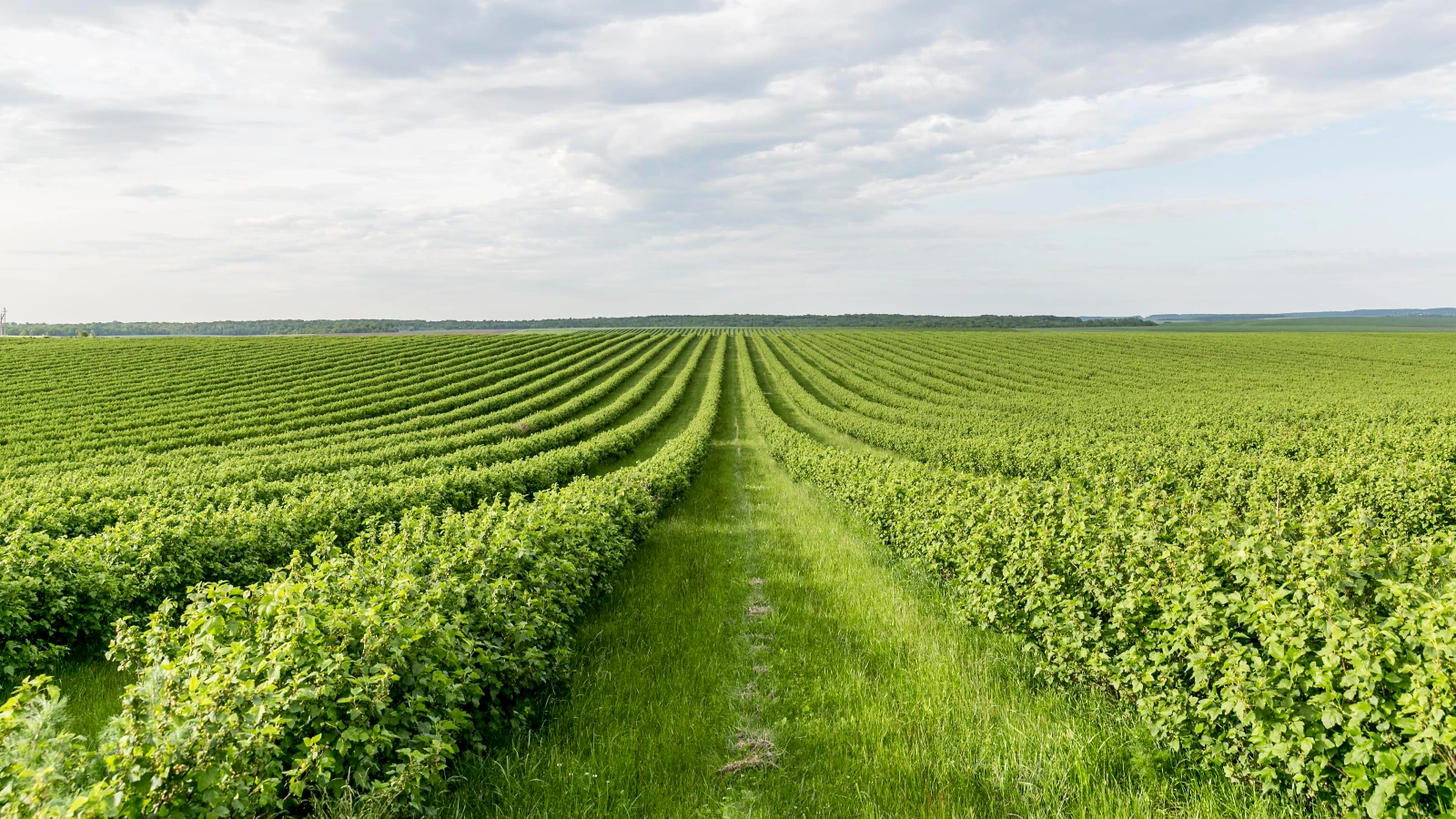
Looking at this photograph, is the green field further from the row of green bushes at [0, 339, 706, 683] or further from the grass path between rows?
the row of green bushes at [0, 339, 706, 683]

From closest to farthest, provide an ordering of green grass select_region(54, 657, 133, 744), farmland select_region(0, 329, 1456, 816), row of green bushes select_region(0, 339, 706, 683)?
1. farmland select_region(0, 329, 1456, 816)
2. green grass select_region(54, 657, 133, 744)
3. row of green bushes select_region(0, 339, 706, 683)

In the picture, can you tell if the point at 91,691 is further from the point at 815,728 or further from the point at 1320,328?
the point at 1320,328

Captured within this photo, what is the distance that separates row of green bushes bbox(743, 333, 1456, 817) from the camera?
167 inches

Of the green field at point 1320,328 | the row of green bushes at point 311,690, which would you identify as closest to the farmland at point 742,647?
the row of green bushes at point 311,690

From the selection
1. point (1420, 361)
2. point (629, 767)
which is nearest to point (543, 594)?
point (629, 767)

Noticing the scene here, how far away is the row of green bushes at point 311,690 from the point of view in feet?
11.6

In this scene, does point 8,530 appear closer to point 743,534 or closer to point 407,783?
point 407,783

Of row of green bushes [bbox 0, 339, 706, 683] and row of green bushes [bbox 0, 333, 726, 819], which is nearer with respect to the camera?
row of green bushes [bbox 0, 333, 726, 819]

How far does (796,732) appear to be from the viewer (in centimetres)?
643

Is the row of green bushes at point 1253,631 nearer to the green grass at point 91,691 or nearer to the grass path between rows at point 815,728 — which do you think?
the grass path between rows at point 815,728

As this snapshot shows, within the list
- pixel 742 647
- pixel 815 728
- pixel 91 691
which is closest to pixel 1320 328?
pixel 742 647

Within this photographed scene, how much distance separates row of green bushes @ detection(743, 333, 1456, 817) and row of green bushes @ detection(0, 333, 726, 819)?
5.43 metres

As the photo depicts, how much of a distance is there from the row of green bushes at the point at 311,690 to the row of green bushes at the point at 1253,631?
5432 millimetres

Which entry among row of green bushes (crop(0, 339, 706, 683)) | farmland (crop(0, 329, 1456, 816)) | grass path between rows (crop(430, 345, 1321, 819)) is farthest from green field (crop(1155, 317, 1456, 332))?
row of green bushes (crop(0, 339, 706, 683))
